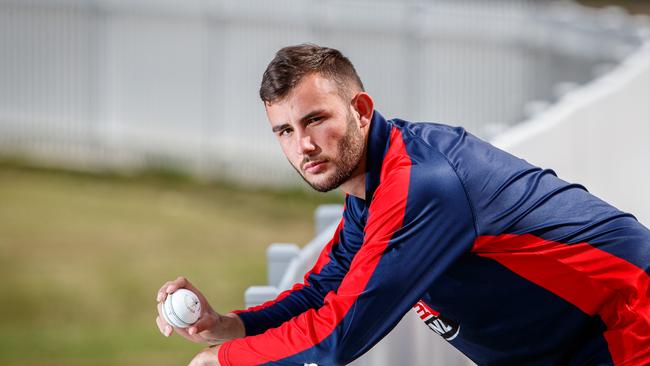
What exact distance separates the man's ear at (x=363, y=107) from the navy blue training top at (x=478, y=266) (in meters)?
0.02

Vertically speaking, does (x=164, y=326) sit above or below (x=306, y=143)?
below

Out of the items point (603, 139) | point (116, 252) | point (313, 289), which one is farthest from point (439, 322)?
point (116, 252)

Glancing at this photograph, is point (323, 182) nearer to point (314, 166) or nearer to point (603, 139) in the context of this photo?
point (314, 166)

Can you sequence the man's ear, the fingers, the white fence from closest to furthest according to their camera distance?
1. the man's ear
2. the fingers
3. the white fence

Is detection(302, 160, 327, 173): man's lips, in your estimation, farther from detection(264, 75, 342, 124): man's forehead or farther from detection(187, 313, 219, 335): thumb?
detection(187, 313, 219, 335): thumb

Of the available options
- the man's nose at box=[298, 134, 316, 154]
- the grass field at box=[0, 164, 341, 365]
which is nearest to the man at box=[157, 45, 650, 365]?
the man's nose at box=[298, 134, 316, 154]

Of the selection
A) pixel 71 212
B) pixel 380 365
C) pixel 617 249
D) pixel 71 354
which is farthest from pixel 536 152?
pixel 71 212

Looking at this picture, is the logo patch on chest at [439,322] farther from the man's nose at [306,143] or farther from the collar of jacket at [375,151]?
the man's nose at [306,143]

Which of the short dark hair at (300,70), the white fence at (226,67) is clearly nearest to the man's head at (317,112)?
the short dark hair at (300,70)

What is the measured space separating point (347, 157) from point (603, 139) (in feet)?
14.2

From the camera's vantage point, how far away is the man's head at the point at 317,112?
11.1 ft

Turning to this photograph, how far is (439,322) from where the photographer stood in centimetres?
383

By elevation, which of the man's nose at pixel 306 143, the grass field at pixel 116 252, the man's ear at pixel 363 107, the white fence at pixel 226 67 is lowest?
the grass field at pixel 116 252

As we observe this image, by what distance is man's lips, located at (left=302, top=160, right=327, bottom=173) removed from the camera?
3.44m
